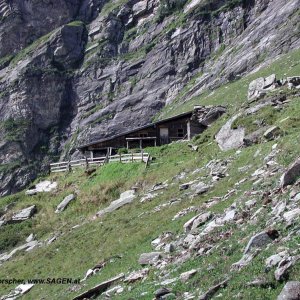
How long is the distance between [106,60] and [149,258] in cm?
14705

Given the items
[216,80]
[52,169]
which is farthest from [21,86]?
[52,169]

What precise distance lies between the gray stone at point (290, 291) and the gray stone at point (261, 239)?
3.16 meters

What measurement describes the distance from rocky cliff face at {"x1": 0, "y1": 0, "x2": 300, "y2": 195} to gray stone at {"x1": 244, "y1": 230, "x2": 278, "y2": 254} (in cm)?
9797

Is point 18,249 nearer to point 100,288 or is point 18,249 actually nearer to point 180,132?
point 100,288

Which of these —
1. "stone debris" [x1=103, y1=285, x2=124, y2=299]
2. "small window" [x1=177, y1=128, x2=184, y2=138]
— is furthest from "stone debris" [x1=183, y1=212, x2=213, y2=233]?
"small window" [x1=177, y1=128, x2=184, y2=138]

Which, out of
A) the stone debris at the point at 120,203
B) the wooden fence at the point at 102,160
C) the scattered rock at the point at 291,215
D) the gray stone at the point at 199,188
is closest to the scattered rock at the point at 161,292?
the scattered rock at the point at 291,215

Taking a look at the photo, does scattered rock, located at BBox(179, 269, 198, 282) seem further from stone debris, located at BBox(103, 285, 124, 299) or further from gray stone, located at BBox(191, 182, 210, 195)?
gray stone, located at BBox(191, 182, 210, 195)

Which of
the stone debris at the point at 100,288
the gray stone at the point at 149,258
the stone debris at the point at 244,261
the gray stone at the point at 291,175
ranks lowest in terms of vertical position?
the stone debris at the point at 100,288

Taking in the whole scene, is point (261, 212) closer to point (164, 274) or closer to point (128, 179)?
point (164, 274)

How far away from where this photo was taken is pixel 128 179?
4381 centimetres

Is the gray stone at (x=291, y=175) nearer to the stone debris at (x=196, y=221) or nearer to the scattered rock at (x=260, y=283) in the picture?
the stone debris at (x=196, y=221)

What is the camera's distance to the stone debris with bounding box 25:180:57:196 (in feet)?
169

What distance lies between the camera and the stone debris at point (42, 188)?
51.5m

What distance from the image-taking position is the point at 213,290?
1298 centimetres
